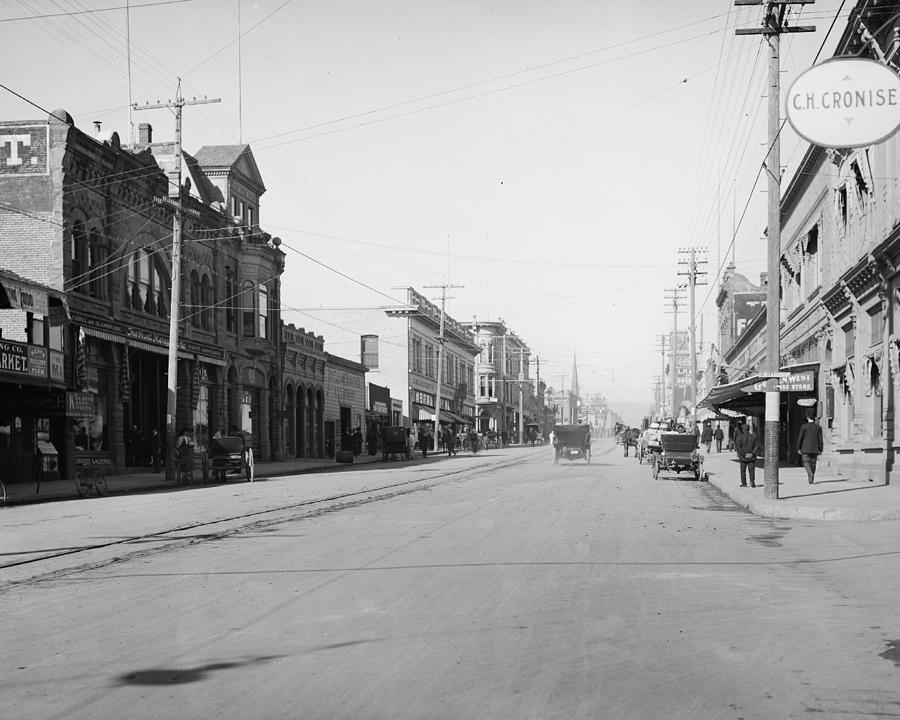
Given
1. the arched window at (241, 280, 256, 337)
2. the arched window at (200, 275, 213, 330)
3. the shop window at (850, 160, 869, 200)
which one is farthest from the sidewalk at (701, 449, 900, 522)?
the arched window at (241, 280, 256, 337)

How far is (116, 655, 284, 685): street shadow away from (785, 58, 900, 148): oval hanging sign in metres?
8.44

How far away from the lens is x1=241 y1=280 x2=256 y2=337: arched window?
4625 centimetres

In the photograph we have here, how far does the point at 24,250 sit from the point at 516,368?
104m

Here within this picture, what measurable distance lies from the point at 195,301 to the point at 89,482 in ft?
61.3

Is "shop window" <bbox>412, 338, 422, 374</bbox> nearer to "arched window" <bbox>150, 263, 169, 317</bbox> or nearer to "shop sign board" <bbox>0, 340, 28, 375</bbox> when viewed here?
"arched window" <bbox>150, 263, 169, 317</bbox>

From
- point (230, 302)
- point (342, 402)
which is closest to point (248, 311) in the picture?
point (230, 302)

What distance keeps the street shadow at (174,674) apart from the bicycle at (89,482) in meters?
18.9

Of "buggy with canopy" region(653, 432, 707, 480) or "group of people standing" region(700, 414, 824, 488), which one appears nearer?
"group of people standing" region(700, 414, 824, 488)

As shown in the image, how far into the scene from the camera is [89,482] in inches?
935

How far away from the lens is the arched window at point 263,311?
47531 mm

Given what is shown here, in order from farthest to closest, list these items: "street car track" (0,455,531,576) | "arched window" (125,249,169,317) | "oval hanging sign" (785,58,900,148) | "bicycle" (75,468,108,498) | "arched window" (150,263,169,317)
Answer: "arched window" (150,263,169,317) → "arched window" (125,249,169,317) → "bicycle" (75,468,108,498) → "street car track" (0,455,531,576) → "oval hanging sign" (785,58,900,148)

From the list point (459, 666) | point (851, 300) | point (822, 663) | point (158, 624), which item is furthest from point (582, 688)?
point (851, 300)

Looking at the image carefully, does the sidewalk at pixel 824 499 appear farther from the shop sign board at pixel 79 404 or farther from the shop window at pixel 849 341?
the shop sign board at pixel 79 404

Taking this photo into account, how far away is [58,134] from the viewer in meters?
30.5
